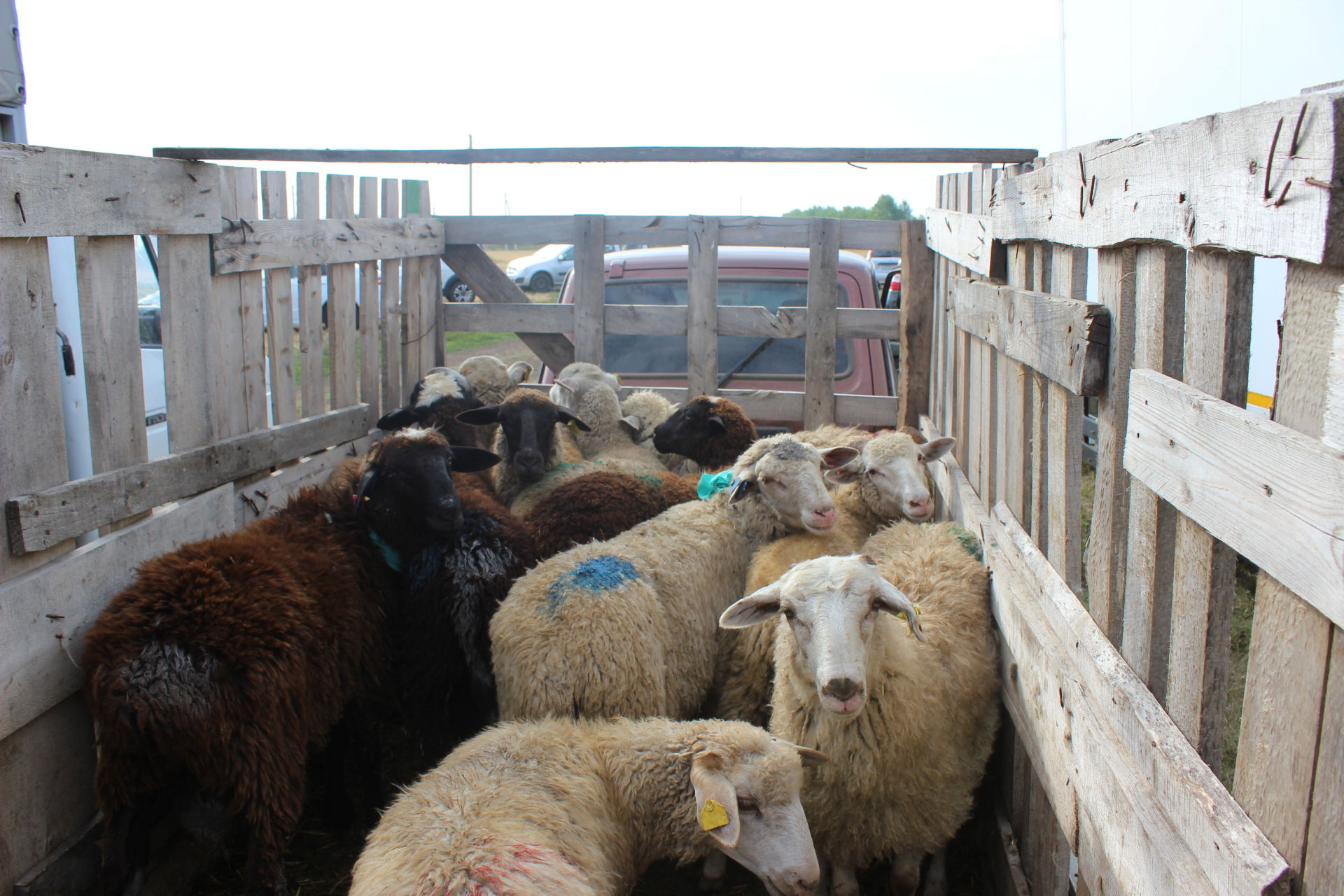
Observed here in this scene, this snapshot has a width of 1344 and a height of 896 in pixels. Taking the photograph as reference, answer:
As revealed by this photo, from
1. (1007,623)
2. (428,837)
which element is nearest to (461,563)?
(428,837)

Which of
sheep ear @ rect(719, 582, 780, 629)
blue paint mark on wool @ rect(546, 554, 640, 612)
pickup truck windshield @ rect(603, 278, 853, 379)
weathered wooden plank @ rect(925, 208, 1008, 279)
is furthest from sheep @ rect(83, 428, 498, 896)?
pickup truck windshield @ rect(603, 278, 853, 379)

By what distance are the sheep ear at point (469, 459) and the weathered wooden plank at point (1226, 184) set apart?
3235 millimetres

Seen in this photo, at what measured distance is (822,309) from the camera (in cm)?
652

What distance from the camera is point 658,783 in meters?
3.18

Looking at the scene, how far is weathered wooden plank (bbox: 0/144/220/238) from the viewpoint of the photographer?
297 centimetres

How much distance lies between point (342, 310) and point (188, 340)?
1696mm

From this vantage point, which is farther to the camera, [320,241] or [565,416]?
[565,416]

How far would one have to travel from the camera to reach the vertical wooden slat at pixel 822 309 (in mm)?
6492

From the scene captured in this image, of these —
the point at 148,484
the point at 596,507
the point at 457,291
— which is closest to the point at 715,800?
the point at 596,507

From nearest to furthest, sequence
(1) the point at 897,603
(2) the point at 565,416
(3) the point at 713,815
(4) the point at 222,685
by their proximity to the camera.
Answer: (3) the point at 713,815, (4) the point at 222,685, (1) the point at 897,603, (2) the point at 565,416

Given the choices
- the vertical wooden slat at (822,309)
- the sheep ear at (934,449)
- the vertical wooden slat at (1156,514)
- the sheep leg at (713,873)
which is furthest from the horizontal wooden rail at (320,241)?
the vertical wooden slat at (1156,514)

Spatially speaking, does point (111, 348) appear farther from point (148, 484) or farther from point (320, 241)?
point (320, 241)

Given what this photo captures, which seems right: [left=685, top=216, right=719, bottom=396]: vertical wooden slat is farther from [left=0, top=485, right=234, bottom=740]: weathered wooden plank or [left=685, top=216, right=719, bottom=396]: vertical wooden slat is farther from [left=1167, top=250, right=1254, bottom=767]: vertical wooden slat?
[left=1167, top=250, right=1254, bottom=767]: vertical wooden slat

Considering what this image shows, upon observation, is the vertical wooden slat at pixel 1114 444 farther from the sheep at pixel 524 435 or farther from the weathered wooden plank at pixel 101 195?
the sheep at pixel 524 435
